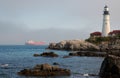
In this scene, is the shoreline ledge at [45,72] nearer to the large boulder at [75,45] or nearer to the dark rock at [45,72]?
the dark rock at [45,72]

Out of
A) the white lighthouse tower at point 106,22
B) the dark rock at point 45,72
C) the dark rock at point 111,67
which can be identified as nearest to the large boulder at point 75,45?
the white lighthouse tower at point 106,22

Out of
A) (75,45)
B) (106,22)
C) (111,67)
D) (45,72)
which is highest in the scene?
(106,22)

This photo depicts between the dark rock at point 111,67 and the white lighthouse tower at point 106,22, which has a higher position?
the white lighthouse tower at point 106,22

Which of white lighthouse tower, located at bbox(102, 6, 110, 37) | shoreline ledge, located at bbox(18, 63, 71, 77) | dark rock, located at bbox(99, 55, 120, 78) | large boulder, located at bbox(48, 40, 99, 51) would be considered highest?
white lighthouse tower, located at bbox(102, 6, 110, 37)

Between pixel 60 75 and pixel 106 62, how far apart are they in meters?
6.78

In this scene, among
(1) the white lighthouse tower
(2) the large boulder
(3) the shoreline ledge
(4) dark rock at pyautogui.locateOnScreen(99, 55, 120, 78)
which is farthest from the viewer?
(1) the white lighthouse tower

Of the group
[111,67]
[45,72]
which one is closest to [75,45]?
[45,72]

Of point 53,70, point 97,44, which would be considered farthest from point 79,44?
point 53,70

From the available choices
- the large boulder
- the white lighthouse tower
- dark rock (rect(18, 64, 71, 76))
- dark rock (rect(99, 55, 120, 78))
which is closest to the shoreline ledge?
dark rock (rect(18, 64, 71, 76))

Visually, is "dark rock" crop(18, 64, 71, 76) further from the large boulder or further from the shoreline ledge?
the large boulder

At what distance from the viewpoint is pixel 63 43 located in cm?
14600

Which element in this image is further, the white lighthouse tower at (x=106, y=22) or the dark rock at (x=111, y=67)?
the white lighthouse tower at (x=106, y=22)

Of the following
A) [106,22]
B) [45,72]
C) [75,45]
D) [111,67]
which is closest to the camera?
[111,67]

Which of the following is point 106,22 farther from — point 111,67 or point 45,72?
point 111,67
